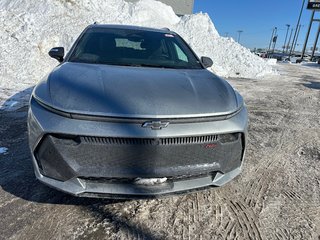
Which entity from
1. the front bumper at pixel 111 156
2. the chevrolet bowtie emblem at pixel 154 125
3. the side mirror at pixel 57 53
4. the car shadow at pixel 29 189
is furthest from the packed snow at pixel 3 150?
the chevrolet bowtie emblem at pixel 154 125

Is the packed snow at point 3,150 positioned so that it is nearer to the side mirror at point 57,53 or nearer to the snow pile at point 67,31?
the side mirror at point 57,53

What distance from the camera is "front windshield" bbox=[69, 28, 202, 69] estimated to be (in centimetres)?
314

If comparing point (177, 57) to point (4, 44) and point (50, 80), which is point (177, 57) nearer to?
point (50, 80)

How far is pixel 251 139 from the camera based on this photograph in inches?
179

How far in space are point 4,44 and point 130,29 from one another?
20.1 ft

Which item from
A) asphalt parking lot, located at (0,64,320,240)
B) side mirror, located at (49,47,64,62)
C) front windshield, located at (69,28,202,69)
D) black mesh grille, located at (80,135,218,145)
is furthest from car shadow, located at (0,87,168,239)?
front windshield, located at (69,28,202,69)

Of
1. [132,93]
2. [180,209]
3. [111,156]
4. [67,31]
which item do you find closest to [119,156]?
[111,156]

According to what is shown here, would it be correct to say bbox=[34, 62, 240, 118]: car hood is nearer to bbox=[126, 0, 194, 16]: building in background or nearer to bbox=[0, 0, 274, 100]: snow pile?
bbox=[0, 0, 274, 100]: snow pile

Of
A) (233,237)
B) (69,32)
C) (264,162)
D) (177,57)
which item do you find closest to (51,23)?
(69,32)

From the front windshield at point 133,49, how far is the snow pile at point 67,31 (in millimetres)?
3848

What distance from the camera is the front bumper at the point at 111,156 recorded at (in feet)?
6.54

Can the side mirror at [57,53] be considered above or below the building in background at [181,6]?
below

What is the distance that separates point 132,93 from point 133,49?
1.36 meters

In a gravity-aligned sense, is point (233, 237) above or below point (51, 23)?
below
